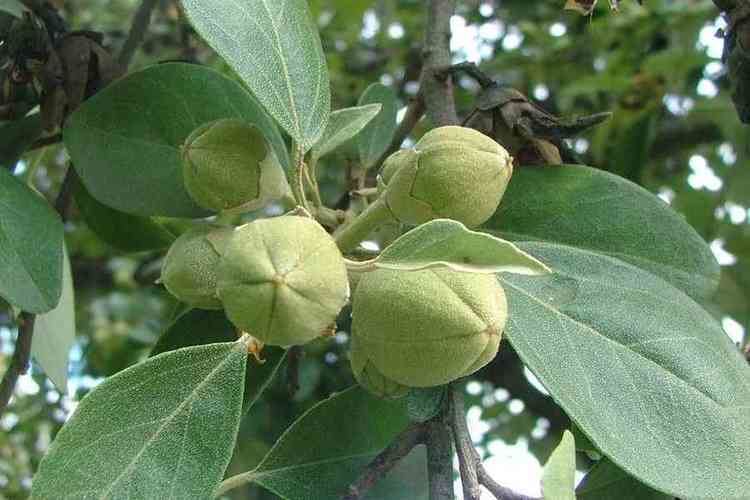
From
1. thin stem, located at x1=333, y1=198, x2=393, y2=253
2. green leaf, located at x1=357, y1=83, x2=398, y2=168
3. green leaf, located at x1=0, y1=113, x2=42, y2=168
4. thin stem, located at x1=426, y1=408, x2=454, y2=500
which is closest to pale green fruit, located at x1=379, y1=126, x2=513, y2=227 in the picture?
thin stem, located at x1=333, y1=198, x2=393, y2=253

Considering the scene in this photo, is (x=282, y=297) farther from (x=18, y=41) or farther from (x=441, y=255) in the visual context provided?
(x=18, y=41)

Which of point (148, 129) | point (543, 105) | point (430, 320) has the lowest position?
point (543, 105)

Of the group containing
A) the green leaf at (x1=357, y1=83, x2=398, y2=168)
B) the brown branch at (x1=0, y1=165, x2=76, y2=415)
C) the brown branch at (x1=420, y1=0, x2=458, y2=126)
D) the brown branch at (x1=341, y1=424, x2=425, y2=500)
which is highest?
the brown branch at (x1=420, y1=0, x2=458, y2=126)

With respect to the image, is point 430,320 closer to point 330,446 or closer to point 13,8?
point 330,446

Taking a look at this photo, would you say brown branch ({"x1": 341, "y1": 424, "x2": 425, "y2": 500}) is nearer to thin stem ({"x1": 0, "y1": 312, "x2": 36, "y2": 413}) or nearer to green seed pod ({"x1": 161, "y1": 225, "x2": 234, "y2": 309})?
green seed pod ({"x1": 161, "y1": 225, "x2": 234, "y2": 309})

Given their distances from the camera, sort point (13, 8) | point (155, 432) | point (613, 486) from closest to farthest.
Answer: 1. point (155, 432)
2. point (613, 486)
3. point (13, 8)

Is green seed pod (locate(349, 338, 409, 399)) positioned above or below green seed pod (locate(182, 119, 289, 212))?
below

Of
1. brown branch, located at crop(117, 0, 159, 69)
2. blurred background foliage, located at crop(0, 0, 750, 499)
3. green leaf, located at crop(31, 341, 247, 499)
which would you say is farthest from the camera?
blurred background foliage, located at crop(0, 0, 750, 499)

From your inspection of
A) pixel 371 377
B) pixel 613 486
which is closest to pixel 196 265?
pixel 371 377
